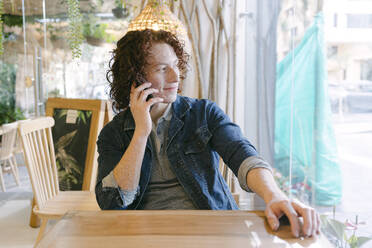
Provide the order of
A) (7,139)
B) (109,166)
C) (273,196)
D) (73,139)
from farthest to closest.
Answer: (7,139), (73,139), (109,166), (273,196)

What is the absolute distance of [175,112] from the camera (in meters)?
1.41

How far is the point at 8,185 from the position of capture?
135 inches

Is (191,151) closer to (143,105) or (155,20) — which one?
(143,105)

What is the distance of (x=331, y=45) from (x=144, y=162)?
1611 mm

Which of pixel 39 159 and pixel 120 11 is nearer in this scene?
pixel 39 159

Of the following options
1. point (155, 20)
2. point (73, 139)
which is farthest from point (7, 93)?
point (155, 20)

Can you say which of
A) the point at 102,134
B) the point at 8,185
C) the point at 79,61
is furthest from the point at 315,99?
the point at 8,185

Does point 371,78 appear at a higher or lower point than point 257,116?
higher

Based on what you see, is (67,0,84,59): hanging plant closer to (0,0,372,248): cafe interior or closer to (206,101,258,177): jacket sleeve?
(0,0,372,248): cafe interior

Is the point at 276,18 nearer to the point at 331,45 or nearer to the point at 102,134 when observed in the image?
the point at 331,45

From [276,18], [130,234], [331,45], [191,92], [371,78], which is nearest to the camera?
[130,234]

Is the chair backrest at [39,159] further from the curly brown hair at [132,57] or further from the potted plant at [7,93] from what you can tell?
the potted plant at [7,93]

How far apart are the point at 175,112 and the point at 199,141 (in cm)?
16

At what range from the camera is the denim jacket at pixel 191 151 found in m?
1.27
